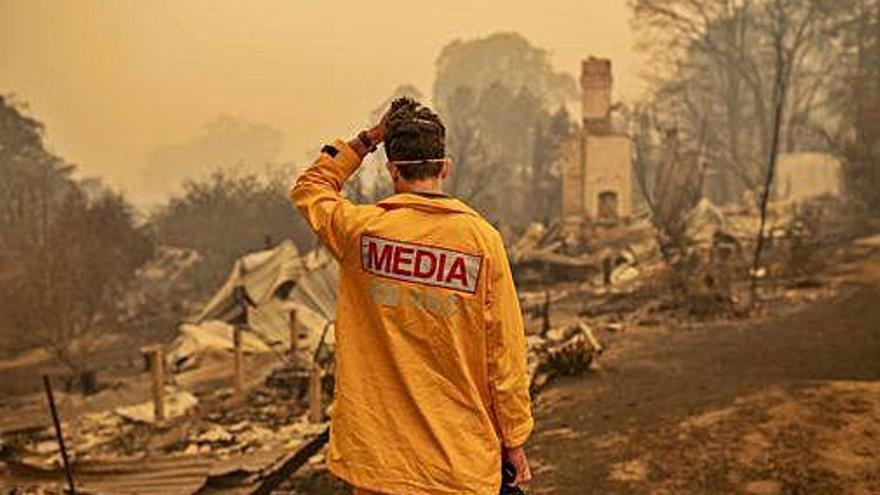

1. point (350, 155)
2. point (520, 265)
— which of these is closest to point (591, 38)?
point (520, 265)

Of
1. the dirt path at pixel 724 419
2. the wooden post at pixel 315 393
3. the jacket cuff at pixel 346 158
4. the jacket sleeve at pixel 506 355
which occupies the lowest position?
the wooden post at pixel 315 393

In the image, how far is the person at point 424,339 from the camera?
7.70 feet

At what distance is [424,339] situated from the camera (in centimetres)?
237

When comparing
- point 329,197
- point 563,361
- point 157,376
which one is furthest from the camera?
point 157,376

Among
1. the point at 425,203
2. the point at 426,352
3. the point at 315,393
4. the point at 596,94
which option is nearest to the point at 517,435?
the point at 426,352

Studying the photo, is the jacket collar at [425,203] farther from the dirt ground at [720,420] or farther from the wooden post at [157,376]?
the wooden post at [157,376]

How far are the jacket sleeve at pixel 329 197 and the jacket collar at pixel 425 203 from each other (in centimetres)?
14

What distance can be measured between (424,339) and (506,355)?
0.83 ft

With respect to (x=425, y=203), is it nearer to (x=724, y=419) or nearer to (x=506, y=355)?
(x=506, y=355)

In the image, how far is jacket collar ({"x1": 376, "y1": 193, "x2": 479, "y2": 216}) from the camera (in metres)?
2.37

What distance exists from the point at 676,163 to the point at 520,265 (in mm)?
6882

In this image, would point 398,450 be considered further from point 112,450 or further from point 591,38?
point 591,38

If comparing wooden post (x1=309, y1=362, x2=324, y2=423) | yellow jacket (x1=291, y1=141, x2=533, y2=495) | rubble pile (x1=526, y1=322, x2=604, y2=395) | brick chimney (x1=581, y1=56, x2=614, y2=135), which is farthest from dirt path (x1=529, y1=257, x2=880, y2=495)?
brick chimney (x1=581, y1=56, x2=614, y2=135)

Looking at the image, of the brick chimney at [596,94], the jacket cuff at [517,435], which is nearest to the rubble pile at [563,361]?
the jacket cuff at [517,435]
